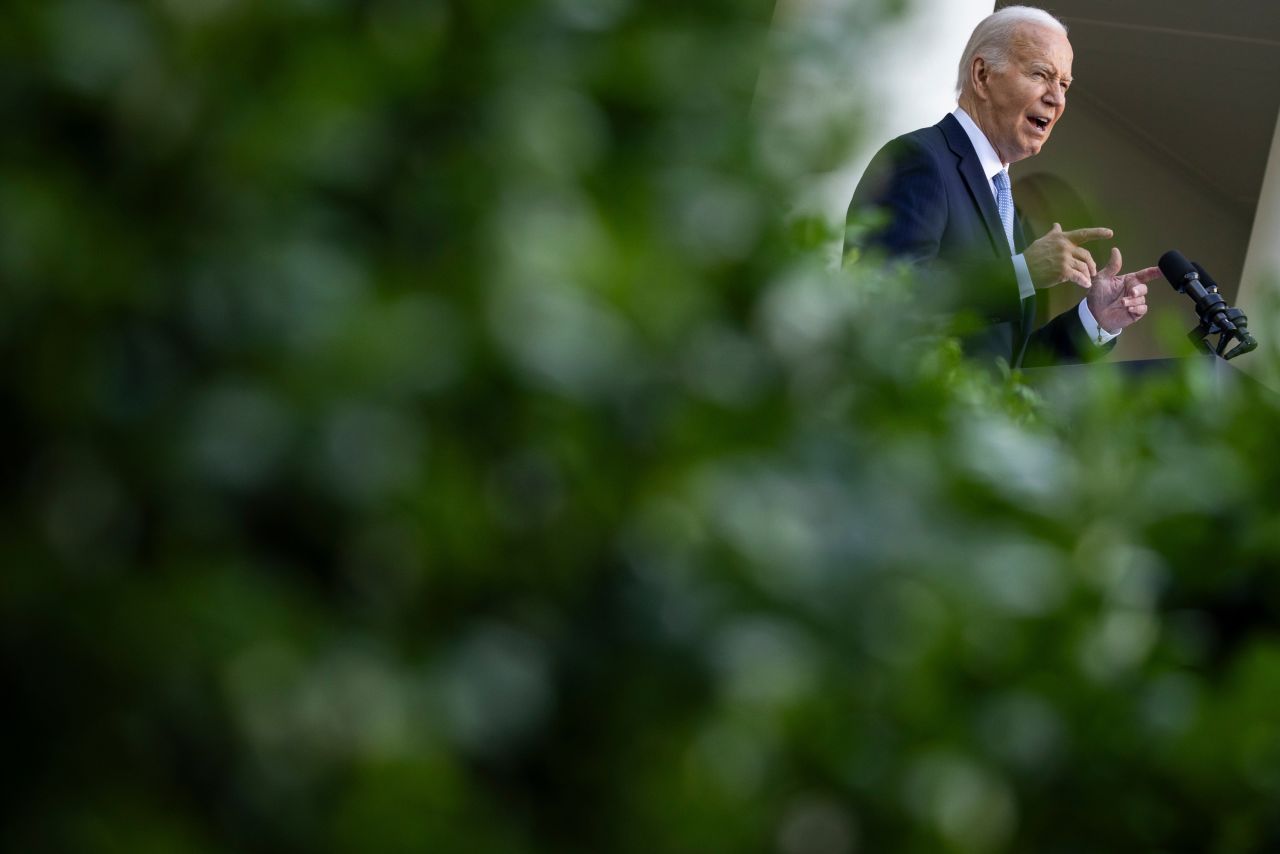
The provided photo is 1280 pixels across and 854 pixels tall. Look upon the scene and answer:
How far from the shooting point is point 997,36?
5457 mm

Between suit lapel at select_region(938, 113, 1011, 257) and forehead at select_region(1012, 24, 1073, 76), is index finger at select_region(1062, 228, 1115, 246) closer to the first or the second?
suit lapel at select_region(938, 113, 1011, 257)

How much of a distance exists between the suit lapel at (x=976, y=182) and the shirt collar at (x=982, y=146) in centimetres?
10

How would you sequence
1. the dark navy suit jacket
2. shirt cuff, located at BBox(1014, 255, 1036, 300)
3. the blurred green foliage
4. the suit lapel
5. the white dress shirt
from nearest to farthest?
the blurred green foliage < shirt cuff, located at BBox(1014, 255, 1036, 300) < the dark navy suit jacket < the suit lapel < the white dress shirt

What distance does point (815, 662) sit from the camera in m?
0.62

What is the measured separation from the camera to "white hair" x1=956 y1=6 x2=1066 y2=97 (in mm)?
5406

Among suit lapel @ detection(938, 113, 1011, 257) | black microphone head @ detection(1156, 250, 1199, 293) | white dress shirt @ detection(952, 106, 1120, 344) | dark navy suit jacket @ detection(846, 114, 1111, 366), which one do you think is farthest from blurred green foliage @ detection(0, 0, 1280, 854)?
white dress shirt @ detection(952, 106, 1120, 344)

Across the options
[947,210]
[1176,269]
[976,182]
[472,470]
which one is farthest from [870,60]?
[976,182]

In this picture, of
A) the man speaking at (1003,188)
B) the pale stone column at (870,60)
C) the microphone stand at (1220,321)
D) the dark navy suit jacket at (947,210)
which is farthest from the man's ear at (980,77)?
the pale stone column at (870,60)

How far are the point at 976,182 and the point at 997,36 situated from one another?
922mm

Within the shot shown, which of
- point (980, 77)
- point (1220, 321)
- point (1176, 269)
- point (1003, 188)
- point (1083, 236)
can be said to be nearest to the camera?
point (1220, 321)

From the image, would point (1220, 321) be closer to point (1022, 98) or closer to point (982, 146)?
point (982, 146)

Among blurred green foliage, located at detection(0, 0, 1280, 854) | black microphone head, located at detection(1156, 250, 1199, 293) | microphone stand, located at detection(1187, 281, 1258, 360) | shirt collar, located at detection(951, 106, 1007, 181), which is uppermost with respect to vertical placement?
blurred green foliage, located at detection(0, 0, 1280, 854)

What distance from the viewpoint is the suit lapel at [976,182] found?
4770 mm

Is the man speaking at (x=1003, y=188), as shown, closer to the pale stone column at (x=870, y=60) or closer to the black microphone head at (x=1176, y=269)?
the black microphone head at (x=1176, y=269)
